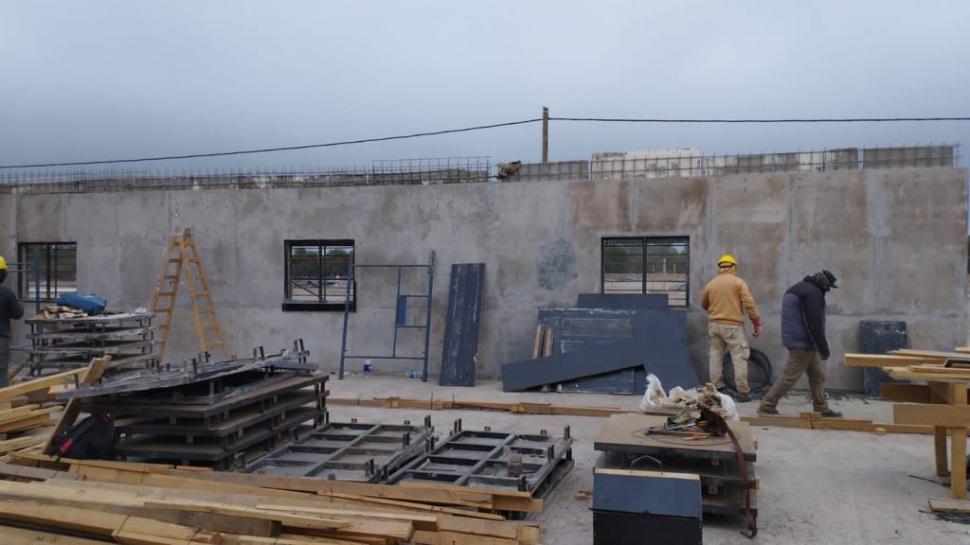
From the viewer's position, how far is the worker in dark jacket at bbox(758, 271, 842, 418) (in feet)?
27.6

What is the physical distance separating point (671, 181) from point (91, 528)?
29.2ft

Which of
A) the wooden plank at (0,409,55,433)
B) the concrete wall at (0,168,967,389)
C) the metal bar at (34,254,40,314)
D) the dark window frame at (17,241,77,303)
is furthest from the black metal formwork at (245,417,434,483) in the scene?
the dark window frame at (17,241,77,303)

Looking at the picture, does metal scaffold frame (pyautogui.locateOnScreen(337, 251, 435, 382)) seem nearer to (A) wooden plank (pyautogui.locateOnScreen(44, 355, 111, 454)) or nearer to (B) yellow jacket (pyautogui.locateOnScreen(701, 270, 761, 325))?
(B) yellow jacket (pyautogui.locateOnScreen(701, 270, 761, 325))

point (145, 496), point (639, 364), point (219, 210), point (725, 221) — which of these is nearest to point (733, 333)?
point (639, 364)

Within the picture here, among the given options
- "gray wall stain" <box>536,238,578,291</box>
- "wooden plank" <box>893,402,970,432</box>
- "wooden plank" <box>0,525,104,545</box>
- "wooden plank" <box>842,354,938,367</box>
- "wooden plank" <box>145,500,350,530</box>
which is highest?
"gray wall stain" <box>536,238,578,291</box>

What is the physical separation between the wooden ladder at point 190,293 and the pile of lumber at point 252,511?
6.89 m

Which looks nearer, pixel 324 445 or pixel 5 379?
pixel 324 445

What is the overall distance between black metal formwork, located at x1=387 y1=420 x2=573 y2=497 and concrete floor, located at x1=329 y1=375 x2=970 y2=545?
0.78 feet

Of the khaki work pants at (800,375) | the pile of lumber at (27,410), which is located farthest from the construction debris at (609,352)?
the pile of lumber at (27,410)

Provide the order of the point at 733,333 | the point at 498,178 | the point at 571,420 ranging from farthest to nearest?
the point at 498,178 < the point at 733,333 < the point at 571,420

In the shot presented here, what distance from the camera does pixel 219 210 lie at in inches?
505

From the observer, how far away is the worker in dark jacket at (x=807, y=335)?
27.6 ft

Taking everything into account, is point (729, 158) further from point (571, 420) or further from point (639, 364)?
point (571, 420)

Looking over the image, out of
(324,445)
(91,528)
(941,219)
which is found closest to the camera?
(91,528)
